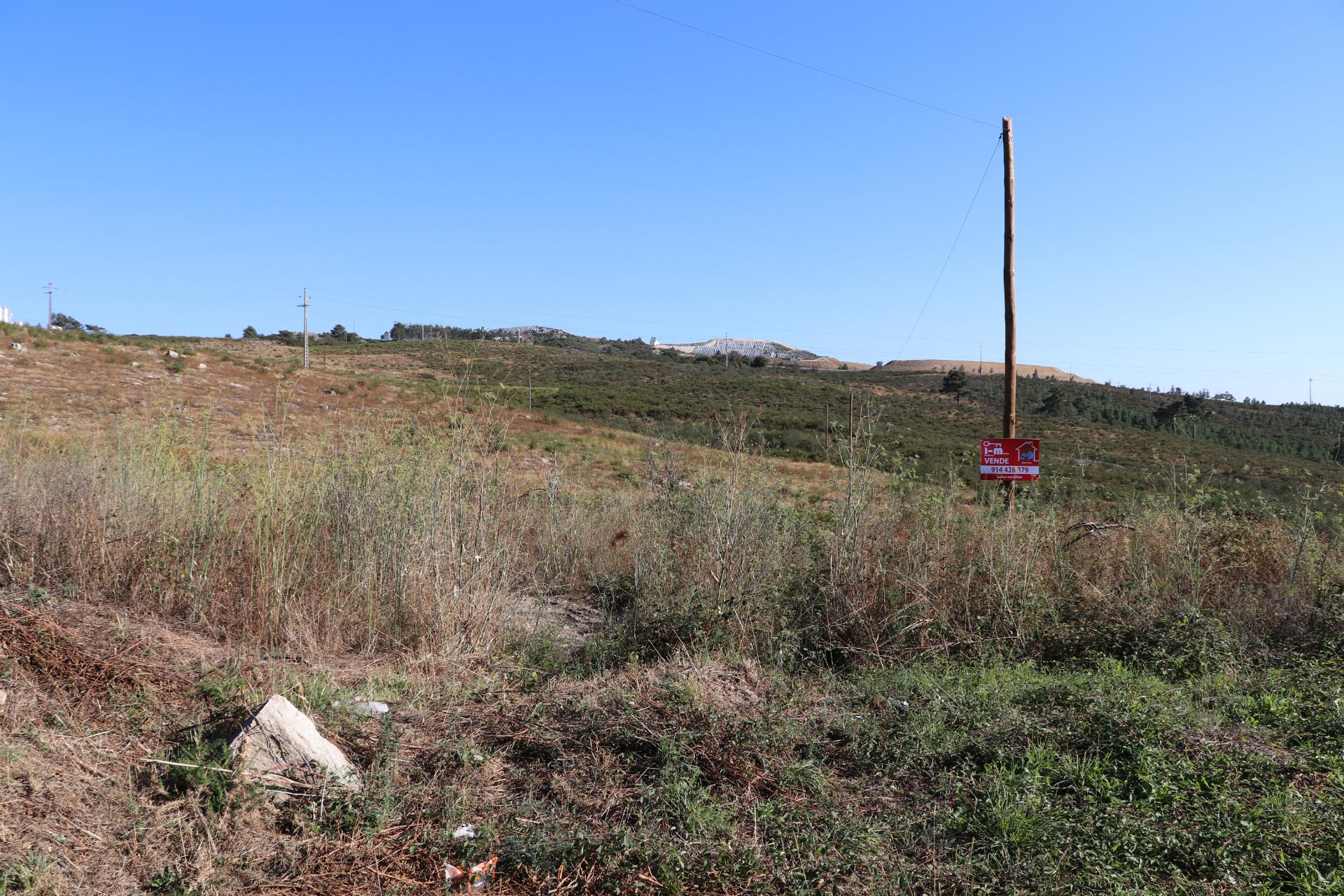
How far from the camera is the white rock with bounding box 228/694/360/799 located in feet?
10.2

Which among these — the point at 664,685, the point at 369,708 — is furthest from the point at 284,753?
the point at 664,685

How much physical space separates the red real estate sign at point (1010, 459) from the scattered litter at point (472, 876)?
638 centimetres

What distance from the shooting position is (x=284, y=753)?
3.16 m

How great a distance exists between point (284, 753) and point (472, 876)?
1.00m

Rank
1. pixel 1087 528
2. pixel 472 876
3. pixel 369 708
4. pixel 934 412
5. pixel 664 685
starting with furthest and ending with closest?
Result: pixel 934 412 → pixel 1087 528 → pixel 664 685 → pixel 369 708 → pixel 472 876

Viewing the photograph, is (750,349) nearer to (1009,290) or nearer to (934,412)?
(934,412)

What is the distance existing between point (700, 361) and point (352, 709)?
63588 millimetres

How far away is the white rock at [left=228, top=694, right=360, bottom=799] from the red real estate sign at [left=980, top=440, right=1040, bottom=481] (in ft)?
21.4

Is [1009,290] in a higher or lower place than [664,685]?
higher

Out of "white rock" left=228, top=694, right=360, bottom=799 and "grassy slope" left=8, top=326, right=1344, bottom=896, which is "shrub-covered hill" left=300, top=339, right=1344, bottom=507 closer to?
"grassy slope" left=8, top=326, right=1344, bottom=896

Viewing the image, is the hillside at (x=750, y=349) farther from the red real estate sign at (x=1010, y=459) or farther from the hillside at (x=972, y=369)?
the red real estate sign at (x=1010, y=459)

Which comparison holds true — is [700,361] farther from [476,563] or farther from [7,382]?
[476,563]

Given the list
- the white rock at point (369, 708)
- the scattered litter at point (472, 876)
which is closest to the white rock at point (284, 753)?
the white rock at point (369, 708)

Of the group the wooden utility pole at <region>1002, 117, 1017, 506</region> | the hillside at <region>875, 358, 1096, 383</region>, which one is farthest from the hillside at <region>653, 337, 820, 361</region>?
the wooden utility pole at <region>1002, 117, 1017, 506</region>
